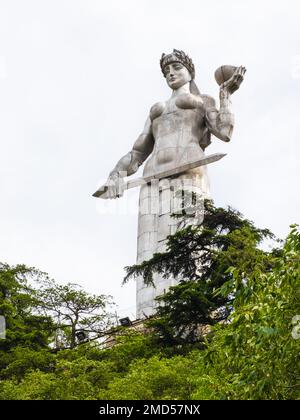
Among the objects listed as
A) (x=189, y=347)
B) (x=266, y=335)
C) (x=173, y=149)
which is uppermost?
(x=173, y=149)

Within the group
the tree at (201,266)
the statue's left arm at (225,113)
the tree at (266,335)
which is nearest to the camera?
the tree at (266,335)

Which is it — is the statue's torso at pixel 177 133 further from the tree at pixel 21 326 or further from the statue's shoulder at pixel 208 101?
the tree at pixel 21 326

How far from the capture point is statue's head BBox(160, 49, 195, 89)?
1315 inches

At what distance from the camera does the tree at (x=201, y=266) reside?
2272cm

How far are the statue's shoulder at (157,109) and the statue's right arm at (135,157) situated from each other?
496 mm

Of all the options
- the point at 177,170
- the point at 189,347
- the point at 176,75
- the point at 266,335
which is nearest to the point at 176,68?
the point at 176,75

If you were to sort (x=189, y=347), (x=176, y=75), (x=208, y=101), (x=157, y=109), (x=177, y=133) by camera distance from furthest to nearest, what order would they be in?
(x=176, y=75), (x=157, y=109), (x=208, y=101), (x=177, y=133), (x=189, y=347)

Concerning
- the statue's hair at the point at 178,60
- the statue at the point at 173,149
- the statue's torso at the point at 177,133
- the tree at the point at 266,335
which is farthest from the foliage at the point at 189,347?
the statue's hair at the point at 178,60

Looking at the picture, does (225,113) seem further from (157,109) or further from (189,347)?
(189,347)

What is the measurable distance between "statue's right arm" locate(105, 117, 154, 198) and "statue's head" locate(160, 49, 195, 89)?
1.57m

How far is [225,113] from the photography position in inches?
1246

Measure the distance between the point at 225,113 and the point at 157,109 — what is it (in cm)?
261
